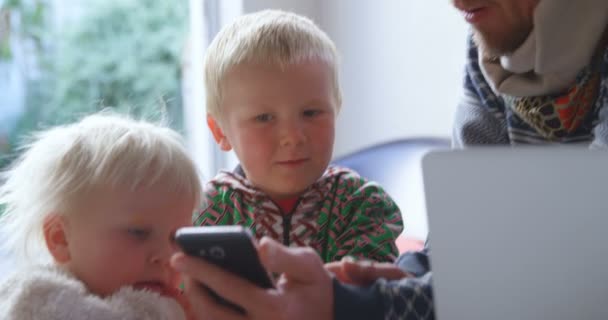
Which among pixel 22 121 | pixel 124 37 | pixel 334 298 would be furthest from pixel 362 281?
pixel 124 37

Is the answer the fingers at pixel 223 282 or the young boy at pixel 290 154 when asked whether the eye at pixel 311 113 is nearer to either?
the young boy at pixel 290 154

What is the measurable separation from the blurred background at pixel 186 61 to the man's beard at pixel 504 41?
0.78m

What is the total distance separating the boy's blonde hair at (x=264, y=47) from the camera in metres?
1.16

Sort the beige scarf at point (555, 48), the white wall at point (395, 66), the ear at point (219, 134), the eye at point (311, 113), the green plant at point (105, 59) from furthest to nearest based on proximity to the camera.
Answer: the green plant at point (105, 59), the white wall at point (395, 66), the ear at point (219, 134), the eye at point (311, 113), the beige scarf at point (555, 48)

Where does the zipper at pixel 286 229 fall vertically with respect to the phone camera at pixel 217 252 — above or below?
below

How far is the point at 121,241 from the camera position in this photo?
0.89m

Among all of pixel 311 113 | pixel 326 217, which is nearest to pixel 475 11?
pixel 311 113

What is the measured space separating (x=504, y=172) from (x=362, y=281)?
0.34 metres

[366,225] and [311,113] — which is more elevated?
[311,113]

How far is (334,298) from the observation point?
82cm

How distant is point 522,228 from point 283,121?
0.58m

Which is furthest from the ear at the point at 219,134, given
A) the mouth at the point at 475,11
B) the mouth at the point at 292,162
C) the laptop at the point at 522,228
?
the laptop at the point at 522,228

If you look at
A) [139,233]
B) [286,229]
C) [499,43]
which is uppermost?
[499,43]

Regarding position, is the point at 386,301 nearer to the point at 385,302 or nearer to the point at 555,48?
the point at 385,302
